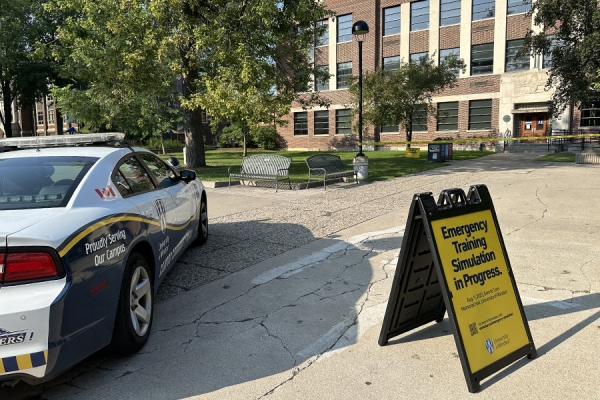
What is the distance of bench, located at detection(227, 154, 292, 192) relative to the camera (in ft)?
43.0

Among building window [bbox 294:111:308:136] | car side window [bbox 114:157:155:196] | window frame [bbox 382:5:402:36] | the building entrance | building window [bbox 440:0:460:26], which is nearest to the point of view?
car side window [bbox 114:157:155:196]

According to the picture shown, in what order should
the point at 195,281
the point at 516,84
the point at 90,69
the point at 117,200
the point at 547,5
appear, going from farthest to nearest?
the point at 516,84
the point at 547,5
the point at 90,69
the point at 195,281
the point at 117,200

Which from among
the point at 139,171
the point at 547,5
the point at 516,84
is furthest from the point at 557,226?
the point at 516,84

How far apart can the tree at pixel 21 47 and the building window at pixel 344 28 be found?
70.7ft

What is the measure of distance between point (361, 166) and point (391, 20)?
2511 centimetres

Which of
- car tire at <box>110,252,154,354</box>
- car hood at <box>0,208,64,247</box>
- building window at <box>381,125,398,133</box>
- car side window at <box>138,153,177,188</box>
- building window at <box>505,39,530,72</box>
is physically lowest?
car tire at <box>110,252,154,354</box>

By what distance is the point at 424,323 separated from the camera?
400cm

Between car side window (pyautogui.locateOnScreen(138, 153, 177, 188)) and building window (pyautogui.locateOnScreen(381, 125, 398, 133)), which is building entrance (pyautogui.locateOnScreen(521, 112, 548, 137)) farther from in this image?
car side window (pyautogui.locateOnScreen(138, 153, 177, 188))

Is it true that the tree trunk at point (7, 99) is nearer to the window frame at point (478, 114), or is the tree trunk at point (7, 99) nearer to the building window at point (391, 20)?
the building window at point (391, 20)

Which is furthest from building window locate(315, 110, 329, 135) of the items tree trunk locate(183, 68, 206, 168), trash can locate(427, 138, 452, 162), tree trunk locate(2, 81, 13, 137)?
tree trunk locate(2, 81, 13, 137)

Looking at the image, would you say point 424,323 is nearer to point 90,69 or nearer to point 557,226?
point 557,226

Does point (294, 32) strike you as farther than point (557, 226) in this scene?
Yes

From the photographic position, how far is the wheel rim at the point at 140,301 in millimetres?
3691

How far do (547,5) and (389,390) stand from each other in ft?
70.8
